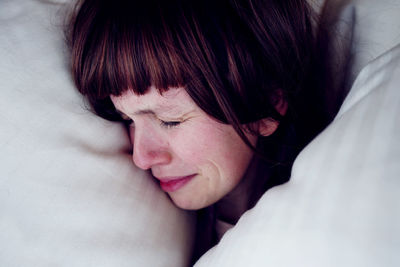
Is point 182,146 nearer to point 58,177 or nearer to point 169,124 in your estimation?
point 169,124

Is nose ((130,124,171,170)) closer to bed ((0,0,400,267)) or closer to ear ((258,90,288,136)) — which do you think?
bed ((0,0,400,267))

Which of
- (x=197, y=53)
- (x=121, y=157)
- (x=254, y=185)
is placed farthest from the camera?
(x=254, y=185)

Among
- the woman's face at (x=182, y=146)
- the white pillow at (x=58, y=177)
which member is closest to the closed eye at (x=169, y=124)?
the woman's face at (x=182, y=146)

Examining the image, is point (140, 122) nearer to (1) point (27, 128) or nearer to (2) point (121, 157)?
(2) point (121, 157)

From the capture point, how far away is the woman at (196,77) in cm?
58

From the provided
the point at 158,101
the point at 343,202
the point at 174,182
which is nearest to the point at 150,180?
the point at 174,182

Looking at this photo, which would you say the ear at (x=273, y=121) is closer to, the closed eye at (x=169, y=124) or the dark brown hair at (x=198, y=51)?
the dark brown hair at (x=198, y=51)

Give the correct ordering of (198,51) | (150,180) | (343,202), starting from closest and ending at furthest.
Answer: (343,202), (198,51), (150,180)

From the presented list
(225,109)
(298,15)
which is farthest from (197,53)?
(298,15)

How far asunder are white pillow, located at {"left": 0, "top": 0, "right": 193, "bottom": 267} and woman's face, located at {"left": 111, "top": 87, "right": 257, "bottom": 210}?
5cm

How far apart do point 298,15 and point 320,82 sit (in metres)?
0.17

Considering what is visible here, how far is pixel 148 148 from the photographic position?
663 mm

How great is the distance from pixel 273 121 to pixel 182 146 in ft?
0.67

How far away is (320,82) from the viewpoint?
775mm
